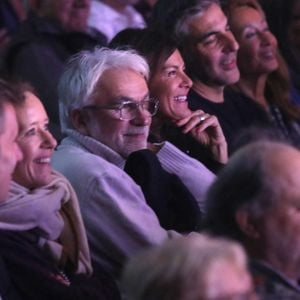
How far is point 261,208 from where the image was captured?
3469 mm

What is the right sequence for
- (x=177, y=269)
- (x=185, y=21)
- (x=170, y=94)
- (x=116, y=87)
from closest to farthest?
(x=177, y=269), (x=116, y=87), (x=170, y=94), (x=185, y=21)

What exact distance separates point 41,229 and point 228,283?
1.34 m

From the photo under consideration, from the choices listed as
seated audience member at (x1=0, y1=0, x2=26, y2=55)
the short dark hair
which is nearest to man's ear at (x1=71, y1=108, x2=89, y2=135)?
the short dark hair

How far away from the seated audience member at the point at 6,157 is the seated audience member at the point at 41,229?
0.05 m

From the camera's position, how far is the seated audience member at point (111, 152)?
14.1ft

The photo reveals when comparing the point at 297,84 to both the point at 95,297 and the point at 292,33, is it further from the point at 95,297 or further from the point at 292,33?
the point at 95,297

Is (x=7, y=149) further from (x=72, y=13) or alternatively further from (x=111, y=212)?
(x=72, y=13)

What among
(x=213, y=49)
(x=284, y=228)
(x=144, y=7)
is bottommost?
(x=144, y=7)

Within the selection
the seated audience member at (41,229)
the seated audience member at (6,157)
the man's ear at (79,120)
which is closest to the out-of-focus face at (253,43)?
the man's ear at (79,120)

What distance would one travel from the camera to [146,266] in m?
2.75

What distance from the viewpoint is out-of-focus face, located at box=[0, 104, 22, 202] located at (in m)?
3.74

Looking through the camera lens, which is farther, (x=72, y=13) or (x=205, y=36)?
(x=72, y=13)

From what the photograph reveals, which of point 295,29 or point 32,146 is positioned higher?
point 32,146

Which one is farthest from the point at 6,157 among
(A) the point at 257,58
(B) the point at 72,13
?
(A) the point at 257,58
